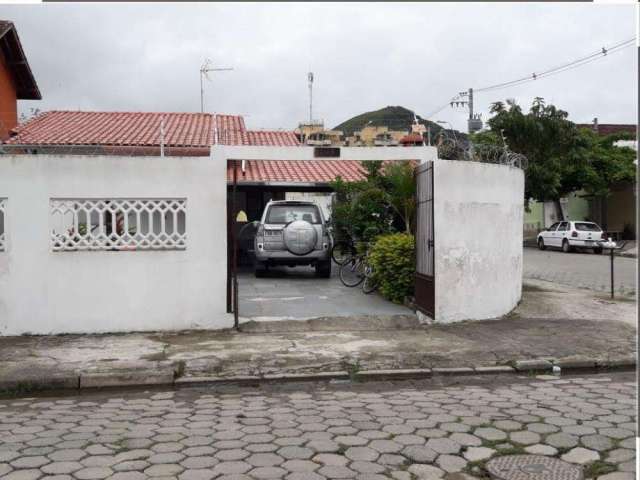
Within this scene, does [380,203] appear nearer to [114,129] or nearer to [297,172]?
Result: [297,172]

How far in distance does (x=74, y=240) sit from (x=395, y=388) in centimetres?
504

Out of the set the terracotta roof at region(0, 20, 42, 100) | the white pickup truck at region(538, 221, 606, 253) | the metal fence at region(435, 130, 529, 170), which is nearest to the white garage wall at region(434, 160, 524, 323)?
the metal fence at region(435, 130, 529, 170)

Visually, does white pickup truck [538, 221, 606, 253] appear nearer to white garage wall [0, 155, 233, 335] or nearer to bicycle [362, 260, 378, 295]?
bicycle [362, 260, 378, 295]

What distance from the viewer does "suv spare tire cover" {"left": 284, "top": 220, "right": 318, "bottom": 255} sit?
12.6 meters

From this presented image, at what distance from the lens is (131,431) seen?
472cm

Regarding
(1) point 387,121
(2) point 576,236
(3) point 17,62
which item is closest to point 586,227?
(2) point 576,236

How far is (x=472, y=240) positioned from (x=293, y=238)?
447 centimetres

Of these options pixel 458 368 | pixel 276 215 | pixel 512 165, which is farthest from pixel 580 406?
pixel 276 215

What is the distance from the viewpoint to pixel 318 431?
4.69 metres

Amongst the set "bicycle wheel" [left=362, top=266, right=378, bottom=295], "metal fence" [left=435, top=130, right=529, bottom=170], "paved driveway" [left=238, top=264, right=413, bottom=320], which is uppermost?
"metal fence" [left=435, top=130, right=529, bottom=170]

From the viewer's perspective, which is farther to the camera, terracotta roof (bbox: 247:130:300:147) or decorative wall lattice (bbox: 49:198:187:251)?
terracotta roof (bbox: 247:130:300:147)

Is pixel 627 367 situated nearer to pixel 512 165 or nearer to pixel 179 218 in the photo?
pixel 512 165

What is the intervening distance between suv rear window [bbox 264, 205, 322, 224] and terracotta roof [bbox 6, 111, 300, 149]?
2596mm

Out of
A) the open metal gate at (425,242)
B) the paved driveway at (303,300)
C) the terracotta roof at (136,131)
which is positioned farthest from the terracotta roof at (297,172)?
the open metal gate at (425,242)
